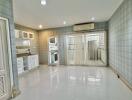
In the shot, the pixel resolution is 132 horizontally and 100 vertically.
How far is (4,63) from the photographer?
8.74ft

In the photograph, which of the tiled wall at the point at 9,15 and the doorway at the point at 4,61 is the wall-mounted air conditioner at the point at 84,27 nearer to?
the tiled wall at the point at 9,15

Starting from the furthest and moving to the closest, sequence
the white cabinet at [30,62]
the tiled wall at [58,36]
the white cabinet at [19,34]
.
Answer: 1. the tiled wall at [58,36]
2. the white cabinet at [30,62]
3. the white cabinet at [19,34]

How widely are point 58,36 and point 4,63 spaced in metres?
5.01

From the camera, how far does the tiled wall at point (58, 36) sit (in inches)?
250

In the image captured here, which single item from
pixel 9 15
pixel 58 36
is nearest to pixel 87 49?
pixel 58 36

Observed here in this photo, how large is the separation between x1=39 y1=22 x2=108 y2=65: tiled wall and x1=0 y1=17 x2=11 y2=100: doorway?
474 centimetres

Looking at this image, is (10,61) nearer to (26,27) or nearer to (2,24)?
(2,24)

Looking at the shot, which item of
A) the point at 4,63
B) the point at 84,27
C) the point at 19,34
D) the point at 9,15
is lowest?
the point at 4,63

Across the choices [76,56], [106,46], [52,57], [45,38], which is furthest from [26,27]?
[106,46]

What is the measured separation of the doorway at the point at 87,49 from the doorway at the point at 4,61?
15.7 ft

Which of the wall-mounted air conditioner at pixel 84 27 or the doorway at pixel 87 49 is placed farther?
the doorway at pixel 87 49

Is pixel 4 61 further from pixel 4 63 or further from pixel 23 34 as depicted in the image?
pixel 23 34

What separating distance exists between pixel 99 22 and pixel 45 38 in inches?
151


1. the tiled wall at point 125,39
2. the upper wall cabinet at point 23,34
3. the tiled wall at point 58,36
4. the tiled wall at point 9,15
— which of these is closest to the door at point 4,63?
the tiled wall at point 9,15
